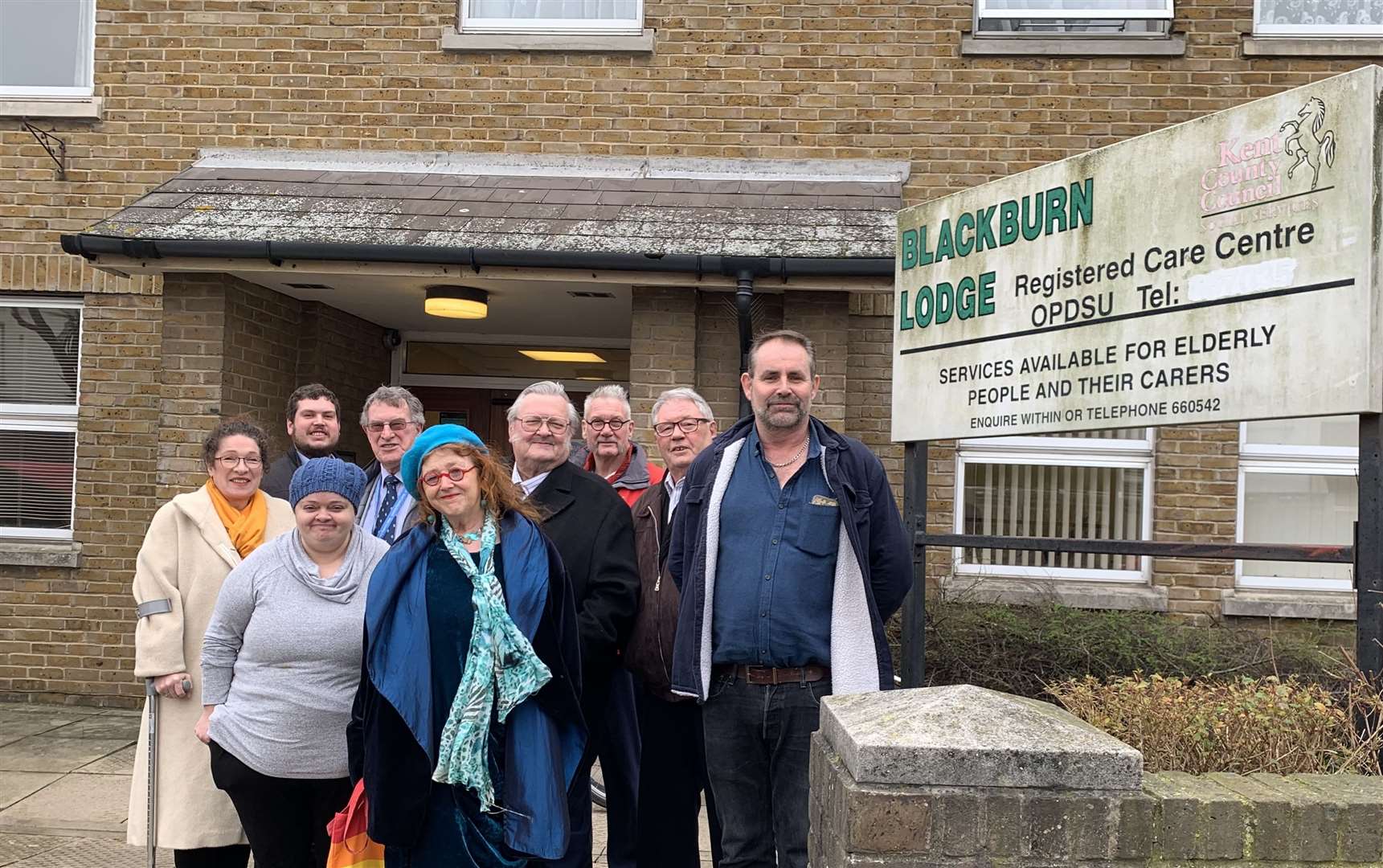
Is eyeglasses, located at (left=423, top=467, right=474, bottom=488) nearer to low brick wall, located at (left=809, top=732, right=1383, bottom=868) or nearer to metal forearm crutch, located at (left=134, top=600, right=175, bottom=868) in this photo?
metal forearm crutch, located at (left=134, top=600, right=175, bottom=868)

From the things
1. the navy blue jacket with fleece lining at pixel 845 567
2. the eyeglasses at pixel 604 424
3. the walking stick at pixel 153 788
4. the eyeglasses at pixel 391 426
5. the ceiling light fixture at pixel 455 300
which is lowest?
the walking stick at pixel 153 788

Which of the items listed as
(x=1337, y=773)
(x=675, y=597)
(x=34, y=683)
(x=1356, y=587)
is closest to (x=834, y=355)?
(x=675, y=597)

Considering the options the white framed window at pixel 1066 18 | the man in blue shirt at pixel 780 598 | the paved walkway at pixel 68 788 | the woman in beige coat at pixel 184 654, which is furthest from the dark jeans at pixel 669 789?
the white framed window at pixel 1066 18

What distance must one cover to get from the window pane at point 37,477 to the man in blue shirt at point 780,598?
6522 millimetres

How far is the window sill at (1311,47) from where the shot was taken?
7848 mm

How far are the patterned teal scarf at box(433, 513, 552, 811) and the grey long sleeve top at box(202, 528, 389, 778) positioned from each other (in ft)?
1.81

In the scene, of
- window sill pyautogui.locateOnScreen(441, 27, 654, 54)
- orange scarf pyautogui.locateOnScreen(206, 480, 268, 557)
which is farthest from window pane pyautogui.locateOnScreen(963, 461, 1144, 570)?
orange scarf pyautogui.locateOnScreen(206, 480, 268, 557)

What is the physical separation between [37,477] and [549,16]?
187 inches

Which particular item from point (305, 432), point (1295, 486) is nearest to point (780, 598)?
point (305, 432)

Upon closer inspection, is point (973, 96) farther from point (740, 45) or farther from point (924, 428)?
point (924, 428)

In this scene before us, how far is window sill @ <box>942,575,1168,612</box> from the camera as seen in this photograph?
7617 mm

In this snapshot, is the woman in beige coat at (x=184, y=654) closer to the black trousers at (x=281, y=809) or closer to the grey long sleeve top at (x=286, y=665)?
the black trousers at (x=281, y=809)

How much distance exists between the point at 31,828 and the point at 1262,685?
5.23 m

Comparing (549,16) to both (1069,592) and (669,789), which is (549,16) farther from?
(669,789)
